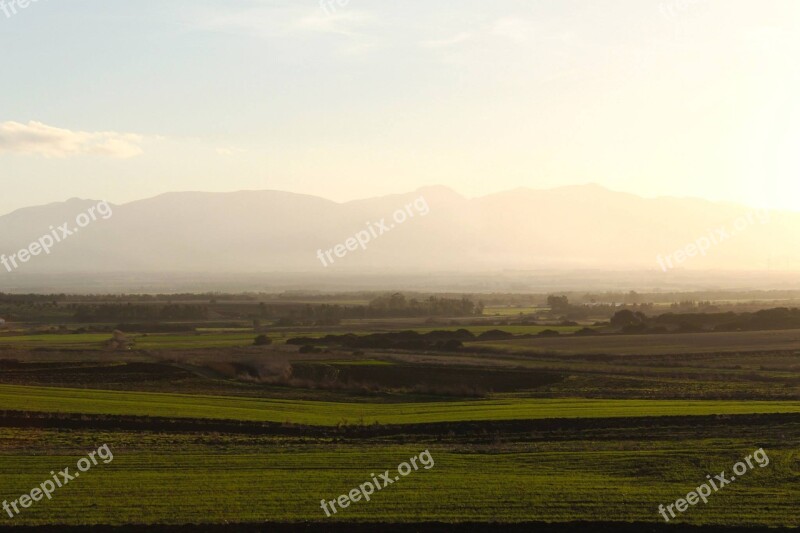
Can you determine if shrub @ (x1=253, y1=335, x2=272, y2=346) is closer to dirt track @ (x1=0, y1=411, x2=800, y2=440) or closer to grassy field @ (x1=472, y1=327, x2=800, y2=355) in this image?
grassy field @ (x1=472, y1=327, x2=800, y2=355)

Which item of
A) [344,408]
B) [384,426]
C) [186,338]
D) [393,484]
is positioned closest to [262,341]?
[186,338]

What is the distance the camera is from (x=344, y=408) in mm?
32938

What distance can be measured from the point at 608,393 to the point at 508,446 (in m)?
14.7

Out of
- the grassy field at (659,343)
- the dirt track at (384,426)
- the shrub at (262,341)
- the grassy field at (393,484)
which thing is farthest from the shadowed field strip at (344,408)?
the shrub at (262,341)

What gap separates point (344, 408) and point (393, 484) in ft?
45.7

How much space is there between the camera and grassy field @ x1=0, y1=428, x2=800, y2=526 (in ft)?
55.8

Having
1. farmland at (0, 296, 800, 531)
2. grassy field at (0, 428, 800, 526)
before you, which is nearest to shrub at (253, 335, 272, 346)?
farmland at (0, 296, 800, 531)

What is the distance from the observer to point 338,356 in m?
54.4

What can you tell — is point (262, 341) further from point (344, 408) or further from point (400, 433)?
point (400, 433)

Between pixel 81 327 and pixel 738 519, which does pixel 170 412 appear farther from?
pixel 81 327

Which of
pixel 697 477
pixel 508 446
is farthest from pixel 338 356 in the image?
pixel 697 477

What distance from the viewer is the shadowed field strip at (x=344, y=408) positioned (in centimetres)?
2975

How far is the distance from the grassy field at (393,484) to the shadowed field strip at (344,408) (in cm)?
491

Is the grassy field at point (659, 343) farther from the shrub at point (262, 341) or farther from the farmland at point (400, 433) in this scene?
the shrub at point (262, 341)
